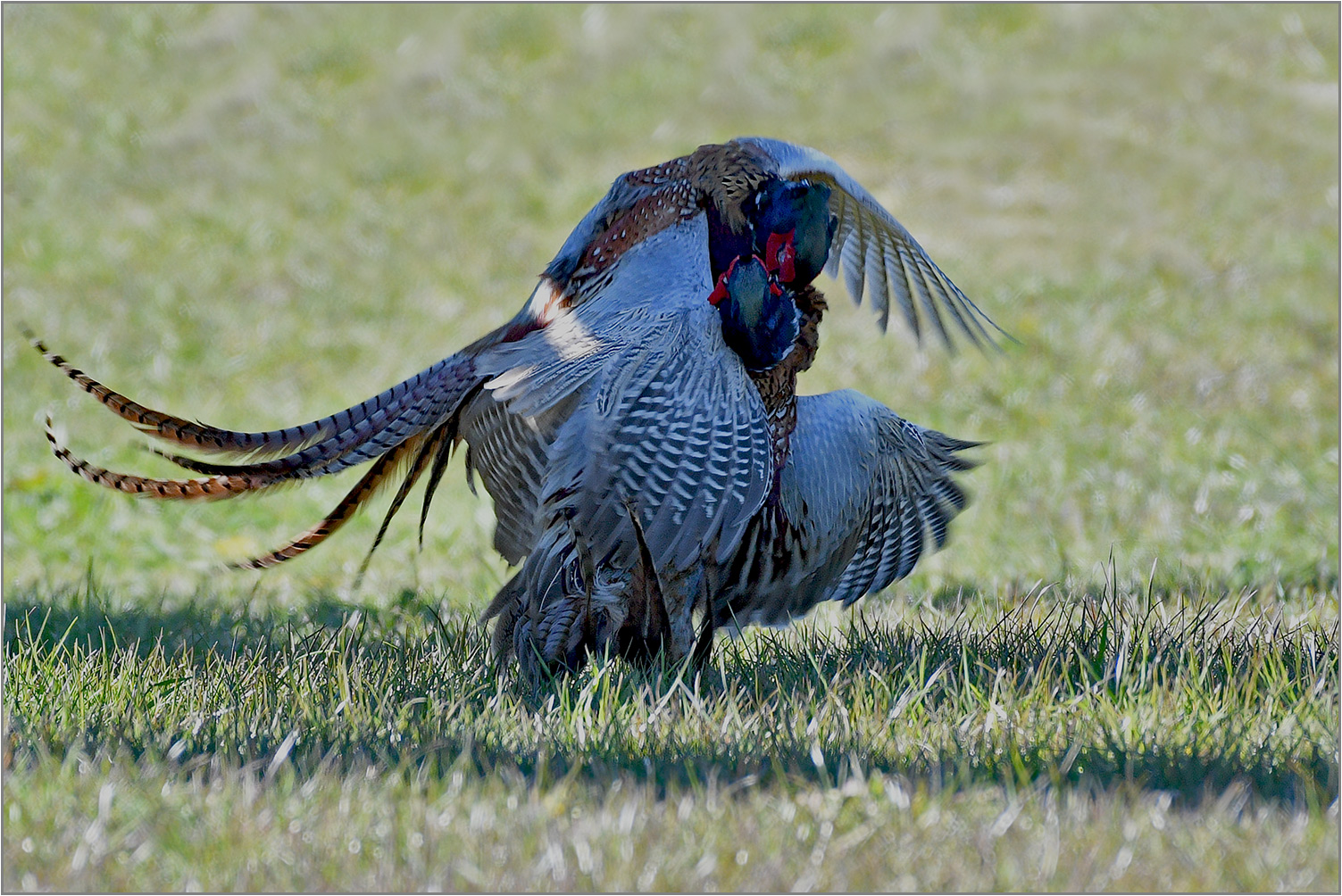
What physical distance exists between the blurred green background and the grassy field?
0.15 feet

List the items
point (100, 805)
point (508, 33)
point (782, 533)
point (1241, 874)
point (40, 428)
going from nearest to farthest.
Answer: point (1241, 874) < point (100, 805) < point (782, 533) < point (40, 428) < point (508, 33)

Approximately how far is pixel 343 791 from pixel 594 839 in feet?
1.77

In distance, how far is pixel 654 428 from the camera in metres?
3.23

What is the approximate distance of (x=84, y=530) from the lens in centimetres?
655

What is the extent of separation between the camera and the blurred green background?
6.50 meters

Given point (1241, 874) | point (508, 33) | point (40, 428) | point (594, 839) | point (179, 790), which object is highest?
point (508, 33)

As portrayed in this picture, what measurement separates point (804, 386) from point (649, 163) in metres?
3.93

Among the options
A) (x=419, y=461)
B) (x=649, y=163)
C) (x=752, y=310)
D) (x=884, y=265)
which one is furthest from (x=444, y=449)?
(x=649, y=163)

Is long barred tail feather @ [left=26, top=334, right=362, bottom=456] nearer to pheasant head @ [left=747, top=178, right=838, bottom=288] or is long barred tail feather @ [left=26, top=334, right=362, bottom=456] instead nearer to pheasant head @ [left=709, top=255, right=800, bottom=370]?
pheasant head @ [left=709, top=255, right=800, bottom=370]

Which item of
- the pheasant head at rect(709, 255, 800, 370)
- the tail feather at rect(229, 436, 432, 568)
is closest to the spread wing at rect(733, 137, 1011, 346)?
the pheasant head at rect(709, 255, 800, 370)

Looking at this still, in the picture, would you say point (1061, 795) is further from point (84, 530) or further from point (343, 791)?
point (84, 530)

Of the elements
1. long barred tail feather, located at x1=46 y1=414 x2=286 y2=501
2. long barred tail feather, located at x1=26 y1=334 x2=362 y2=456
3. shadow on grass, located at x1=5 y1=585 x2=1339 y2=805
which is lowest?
shadow on grass, located at x1=5 y1=585 x2=1339 y2=805

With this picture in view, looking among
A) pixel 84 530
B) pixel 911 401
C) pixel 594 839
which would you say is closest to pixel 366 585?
pixel 84 530

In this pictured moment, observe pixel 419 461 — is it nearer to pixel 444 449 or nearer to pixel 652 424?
pixel 444 449
